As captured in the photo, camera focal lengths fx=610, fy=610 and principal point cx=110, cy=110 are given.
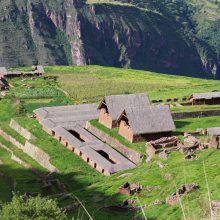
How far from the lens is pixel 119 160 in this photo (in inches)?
2431

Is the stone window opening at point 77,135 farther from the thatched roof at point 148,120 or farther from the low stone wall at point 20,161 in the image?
the thatched roof at point 148,120

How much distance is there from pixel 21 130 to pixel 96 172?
1881cm

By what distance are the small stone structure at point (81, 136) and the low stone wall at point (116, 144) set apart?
99 centimetres

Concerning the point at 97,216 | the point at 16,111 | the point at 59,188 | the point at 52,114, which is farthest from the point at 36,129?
the point at 97,216

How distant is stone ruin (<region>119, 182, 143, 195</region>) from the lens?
47.8 meters

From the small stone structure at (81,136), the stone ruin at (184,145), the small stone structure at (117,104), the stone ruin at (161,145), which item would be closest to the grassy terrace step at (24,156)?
the small stone structure at (81,136)

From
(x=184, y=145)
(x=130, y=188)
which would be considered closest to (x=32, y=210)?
(x=130, y=188)

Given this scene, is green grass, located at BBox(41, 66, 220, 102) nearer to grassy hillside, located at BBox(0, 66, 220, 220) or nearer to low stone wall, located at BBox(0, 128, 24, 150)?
grassy hillside, located at BBox(0, 66, 220, 220)

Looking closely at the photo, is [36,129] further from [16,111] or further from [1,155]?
[16,111]

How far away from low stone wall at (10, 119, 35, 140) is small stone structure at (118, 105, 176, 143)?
13.8 metres

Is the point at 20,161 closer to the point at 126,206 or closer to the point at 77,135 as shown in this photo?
the point at 77,135

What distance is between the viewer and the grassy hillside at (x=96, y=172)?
1687 inches

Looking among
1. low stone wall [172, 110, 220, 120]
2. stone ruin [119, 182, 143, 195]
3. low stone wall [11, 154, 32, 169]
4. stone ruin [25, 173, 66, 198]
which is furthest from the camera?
low stone wall [172, 110, 220, 120]

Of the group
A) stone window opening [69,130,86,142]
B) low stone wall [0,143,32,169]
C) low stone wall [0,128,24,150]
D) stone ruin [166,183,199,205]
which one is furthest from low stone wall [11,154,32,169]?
stone ruin [166,183,199,205]
